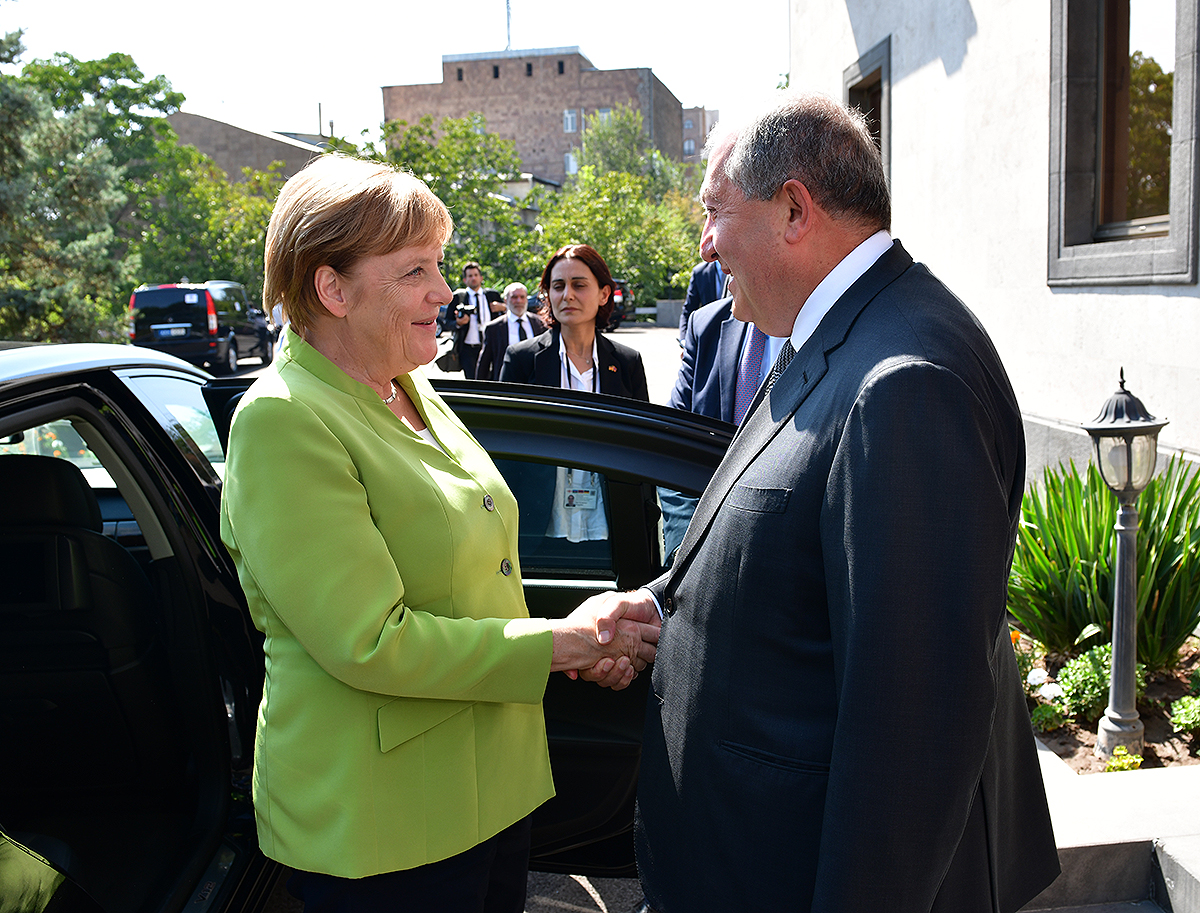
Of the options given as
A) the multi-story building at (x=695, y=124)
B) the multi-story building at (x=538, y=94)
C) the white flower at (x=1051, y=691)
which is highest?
the multi-story building at (x=695, y=124)

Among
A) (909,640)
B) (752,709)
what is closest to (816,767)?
(752,709)

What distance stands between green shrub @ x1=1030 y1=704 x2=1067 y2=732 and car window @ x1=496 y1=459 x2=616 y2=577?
2438 mm

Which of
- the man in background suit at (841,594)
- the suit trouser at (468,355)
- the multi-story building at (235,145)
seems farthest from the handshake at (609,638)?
the multi-story building at (235,145)

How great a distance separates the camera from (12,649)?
267 cm

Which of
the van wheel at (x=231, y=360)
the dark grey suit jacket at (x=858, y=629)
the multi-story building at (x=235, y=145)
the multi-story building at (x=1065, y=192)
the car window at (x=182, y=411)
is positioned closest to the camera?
the dark grey suit jacket at (x=858, y=629)

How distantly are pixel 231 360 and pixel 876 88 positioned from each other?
49.4ft

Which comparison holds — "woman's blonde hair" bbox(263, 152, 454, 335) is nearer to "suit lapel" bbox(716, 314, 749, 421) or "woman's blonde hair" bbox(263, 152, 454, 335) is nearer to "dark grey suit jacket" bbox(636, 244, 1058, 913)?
"dark grey suit jacket" bbox(636, 244, 1058, 913)

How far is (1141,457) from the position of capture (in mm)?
3580

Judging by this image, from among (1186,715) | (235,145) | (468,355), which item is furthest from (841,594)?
(235,145)

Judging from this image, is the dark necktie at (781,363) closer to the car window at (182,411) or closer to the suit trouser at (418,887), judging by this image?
the suit trouser at (418,887)

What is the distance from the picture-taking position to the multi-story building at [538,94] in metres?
63.7

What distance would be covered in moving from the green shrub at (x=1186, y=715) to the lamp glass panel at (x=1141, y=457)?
0.87 meters

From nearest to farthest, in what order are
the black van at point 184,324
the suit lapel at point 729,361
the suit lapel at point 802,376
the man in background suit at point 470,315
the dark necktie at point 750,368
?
the suit lapel at point 802,376, the dark necktie at point 750,368, the suit lapel at point 729,361, the man in background suit at point 470,315, the black van at point 184,324

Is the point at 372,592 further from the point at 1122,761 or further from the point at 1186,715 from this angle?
the point at 1186,715
